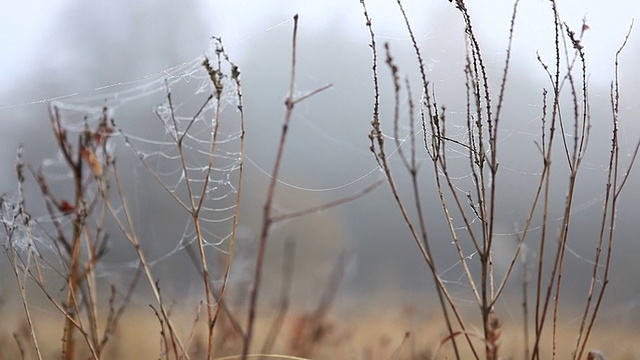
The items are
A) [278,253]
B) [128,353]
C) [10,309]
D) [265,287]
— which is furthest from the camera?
[278,253]

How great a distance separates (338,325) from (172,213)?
1.90 meters

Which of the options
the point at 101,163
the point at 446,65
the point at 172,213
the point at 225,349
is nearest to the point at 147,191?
the point at 172,213

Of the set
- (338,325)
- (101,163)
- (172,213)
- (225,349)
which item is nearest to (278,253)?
(172,213)

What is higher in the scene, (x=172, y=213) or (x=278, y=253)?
(x=172, y=213)

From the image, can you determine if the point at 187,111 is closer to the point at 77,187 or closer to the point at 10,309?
the point at 10,309

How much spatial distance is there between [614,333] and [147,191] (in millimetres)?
2502

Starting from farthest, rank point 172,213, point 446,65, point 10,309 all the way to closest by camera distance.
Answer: point 172,213, point 10,309, point 446,65

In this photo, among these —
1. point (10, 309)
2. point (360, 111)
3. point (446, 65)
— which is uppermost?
point (360, 111)

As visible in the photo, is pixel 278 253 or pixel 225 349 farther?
pixel 278 253

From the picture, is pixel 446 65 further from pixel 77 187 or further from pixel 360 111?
pixel 360 111

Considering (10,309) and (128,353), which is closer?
(10,309)

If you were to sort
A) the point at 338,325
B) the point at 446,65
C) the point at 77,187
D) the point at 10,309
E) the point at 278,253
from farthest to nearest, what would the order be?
the point at 278,253 < the point at 10,309 < the point at 338,325 < the point at 446,65 < the point at 77,187

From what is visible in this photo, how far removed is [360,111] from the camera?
133 inches

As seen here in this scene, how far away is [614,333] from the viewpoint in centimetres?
297
